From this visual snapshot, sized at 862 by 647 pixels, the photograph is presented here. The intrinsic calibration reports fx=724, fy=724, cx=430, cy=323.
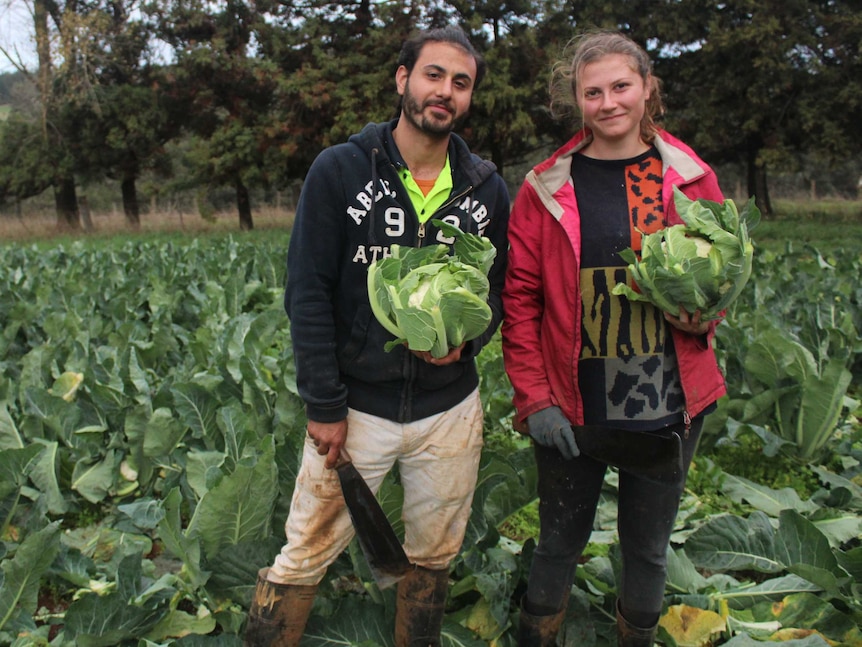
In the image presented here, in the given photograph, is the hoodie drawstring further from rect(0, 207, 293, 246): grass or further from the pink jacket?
rect(0, 207, 293, 246): grass

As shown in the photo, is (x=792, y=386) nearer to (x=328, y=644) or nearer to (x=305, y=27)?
(x=328, y=644)

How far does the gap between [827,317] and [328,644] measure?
189 inches

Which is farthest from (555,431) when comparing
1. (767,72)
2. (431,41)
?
(767,72)

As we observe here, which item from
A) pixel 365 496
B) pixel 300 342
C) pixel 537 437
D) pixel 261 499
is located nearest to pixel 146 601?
pixel 261 499

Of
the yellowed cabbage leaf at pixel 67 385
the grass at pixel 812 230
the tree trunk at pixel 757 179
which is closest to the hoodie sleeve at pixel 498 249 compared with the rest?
the yellowed cabbage leaf at pixel 67 385

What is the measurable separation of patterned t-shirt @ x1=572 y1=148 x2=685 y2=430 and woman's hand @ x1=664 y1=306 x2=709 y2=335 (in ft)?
0.28

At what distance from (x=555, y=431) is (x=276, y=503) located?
4.29ft

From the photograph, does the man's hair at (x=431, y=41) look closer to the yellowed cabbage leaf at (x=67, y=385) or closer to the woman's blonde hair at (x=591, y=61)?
the woman's blonde hair at (x=591, y=61)

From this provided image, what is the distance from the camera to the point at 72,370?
188 inches

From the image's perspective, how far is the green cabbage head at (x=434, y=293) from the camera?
1967 mm

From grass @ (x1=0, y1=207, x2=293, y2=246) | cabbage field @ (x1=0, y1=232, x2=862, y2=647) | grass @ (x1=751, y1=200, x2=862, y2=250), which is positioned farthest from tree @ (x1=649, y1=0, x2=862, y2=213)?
cabbage field @ (x1=0, y1=232, x2=862, y2=647)

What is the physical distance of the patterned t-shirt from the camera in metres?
2.18

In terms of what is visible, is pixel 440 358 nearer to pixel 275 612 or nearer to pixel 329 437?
pixel 329 437

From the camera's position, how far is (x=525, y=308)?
2.30 metres
